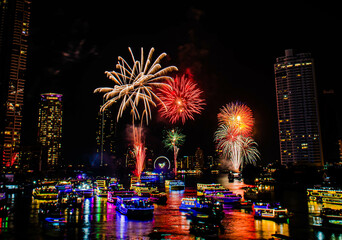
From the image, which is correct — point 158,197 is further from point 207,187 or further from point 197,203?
point 197,203

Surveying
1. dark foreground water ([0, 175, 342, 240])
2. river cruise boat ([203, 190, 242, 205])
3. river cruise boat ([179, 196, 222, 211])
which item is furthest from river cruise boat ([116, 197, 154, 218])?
river cruise boat ([203, 190, 242, 205])

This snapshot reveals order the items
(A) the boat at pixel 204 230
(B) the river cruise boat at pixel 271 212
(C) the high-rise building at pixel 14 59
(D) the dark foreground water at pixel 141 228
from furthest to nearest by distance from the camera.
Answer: (C) the high-rise building at pixel 14 59
(B) the river cruise boat at pixel 271 212
(D) the dark foreground water at pixel 141 228
(A) the boat at pixel 204 230

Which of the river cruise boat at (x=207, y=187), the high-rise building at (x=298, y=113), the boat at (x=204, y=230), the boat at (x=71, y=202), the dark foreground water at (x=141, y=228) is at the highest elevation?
the high-rise building at (x=298, y=113)

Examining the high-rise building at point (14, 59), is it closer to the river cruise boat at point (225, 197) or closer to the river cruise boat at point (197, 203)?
the river cruise boat at point (225, 197)

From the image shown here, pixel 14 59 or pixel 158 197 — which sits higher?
pixel 14 59

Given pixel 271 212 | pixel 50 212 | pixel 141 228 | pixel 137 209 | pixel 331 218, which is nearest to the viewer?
pixel 331 218

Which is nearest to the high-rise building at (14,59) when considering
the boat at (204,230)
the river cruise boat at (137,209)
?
the river cruise boat at (137,209)

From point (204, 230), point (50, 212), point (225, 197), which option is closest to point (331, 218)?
point (204, 230)
